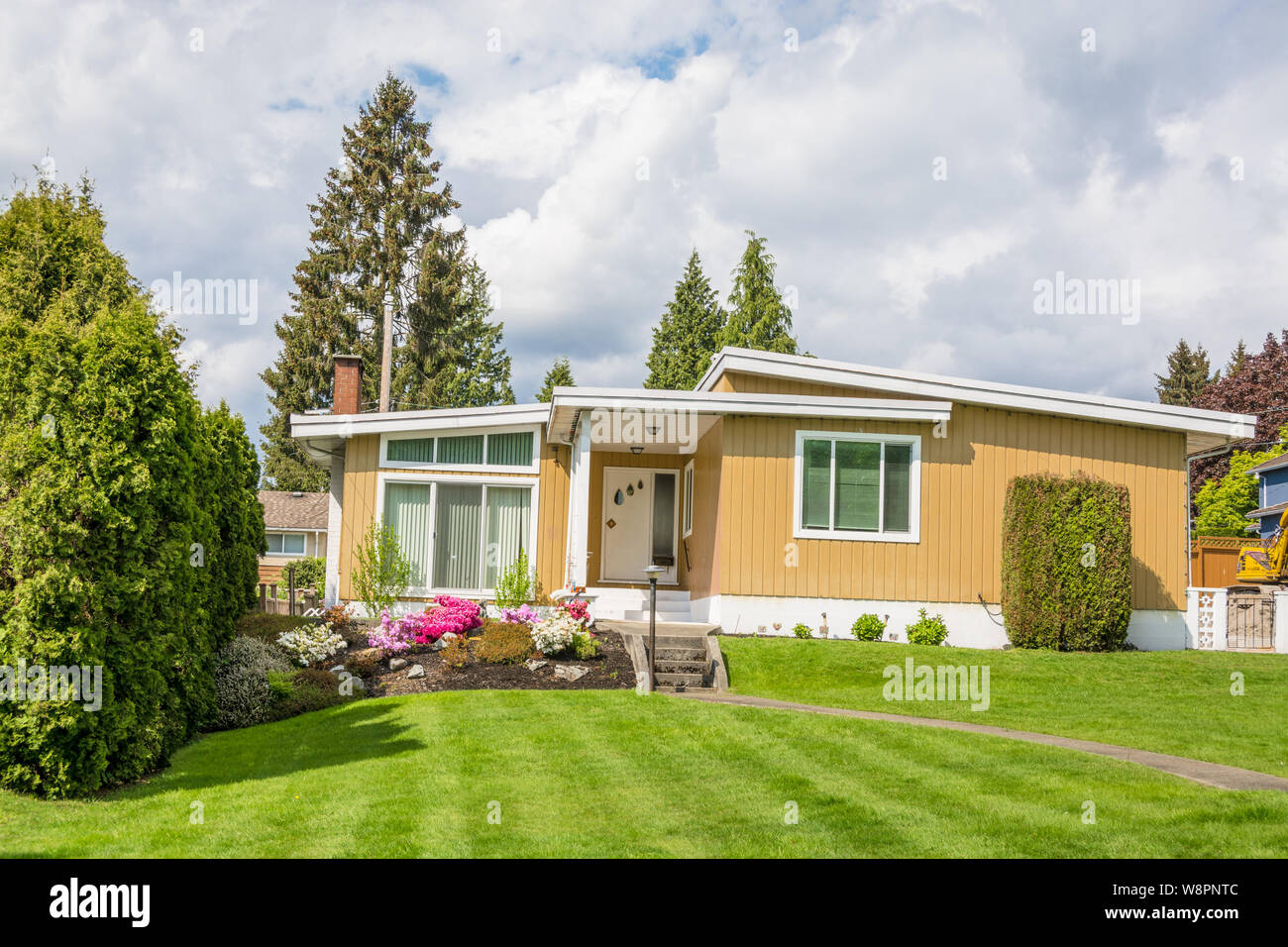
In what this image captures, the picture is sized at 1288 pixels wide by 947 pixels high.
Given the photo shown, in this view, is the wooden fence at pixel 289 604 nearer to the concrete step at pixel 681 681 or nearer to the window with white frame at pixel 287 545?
the concrete step at pixel 681 681

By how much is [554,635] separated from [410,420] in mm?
5104

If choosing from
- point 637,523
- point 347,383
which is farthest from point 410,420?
point 637,523

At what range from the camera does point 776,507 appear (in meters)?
14.0

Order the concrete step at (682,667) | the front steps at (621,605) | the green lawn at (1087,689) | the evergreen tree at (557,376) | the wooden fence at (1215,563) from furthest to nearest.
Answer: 1. the evergreen tree at (557,376)
2. the wooden fence at (1215,563)
3. the front steps at (621,605)
4. the concrete step at (682,667)
5. the green lawn at (1087,689)

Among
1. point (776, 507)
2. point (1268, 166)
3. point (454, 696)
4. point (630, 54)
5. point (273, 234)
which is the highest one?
point (273, 234)

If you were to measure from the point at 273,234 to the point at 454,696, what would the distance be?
30996 millimetres

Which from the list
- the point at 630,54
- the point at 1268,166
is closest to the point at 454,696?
the point at 630,54

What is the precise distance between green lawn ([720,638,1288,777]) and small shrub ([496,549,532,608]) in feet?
12.8

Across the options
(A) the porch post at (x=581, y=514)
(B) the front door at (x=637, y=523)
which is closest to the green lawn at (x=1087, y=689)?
(A) the porch post at (x=581, y=514)

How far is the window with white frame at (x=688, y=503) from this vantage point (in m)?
17.0

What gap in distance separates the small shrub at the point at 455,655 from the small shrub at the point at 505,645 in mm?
177

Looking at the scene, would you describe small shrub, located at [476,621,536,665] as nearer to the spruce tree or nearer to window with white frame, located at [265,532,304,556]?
the spruce tree

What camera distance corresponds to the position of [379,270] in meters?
34.8

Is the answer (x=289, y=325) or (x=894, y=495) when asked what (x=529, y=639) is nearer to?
(x=894, y=495)
